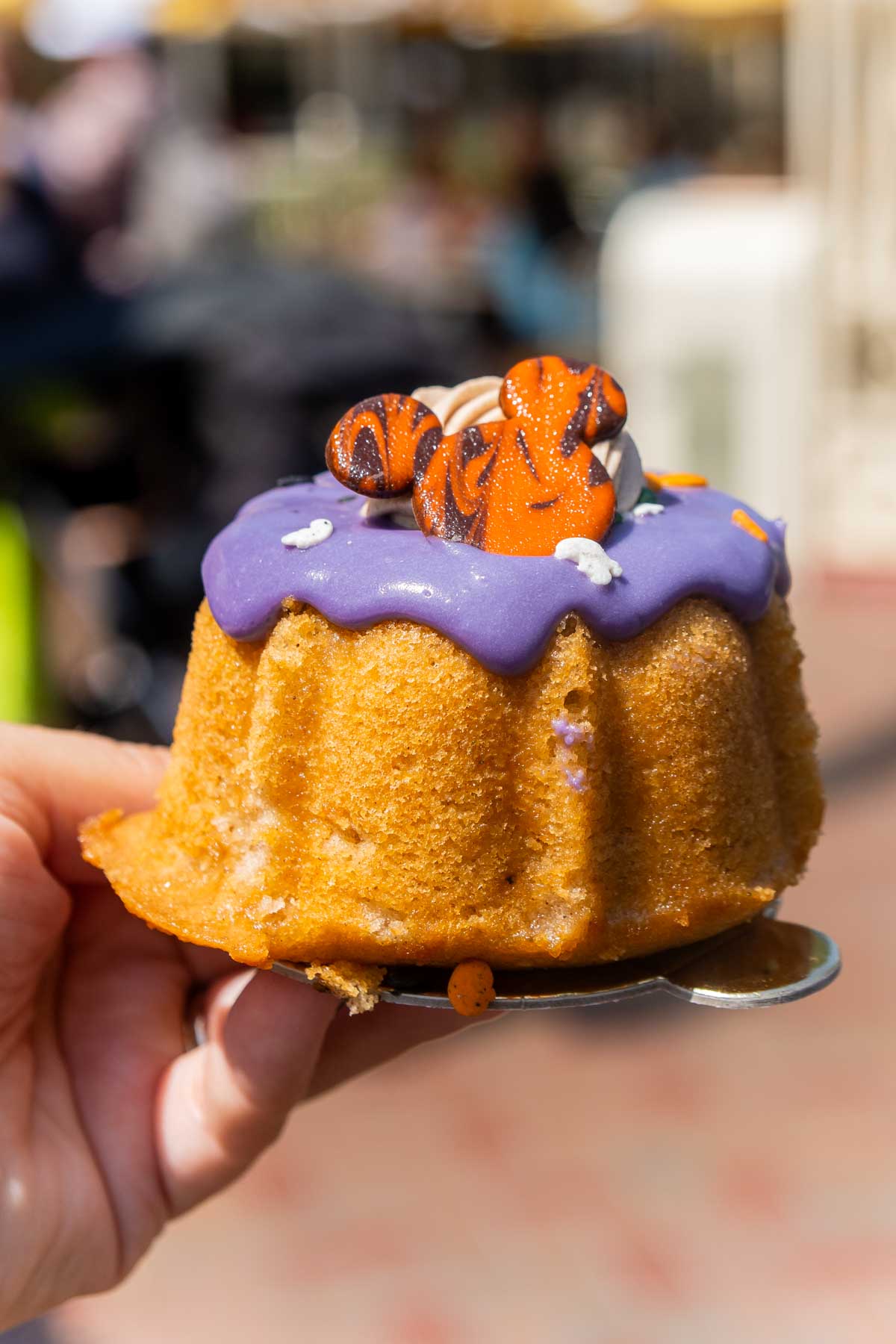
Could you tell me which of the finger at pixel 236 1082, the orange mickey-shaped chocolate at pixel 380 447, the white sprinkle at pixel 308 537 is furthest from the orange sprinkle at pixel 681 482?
the finger at pixel 236 1082

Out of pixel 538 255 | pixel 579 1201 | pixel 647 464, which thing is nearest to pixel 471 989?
pixel 579 1201

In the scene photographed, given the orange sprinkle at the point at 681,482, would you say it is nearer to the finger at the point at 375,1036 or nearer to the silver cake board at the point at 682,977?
the silver cake board at the point at 682,977

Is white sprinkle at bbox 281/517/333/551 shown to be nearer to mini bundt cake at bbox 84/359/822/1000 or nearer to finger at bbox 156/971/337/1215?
mini bundt cake at bbox 84/359/822/1000

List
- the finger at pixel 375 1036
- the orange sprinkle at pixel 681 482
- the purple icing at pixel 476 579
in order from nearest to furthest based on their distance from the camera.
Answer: the purple icing at pixel 476 579 < the orange sprinkle at pixel 681 482 < the finger at pixel 375 1036

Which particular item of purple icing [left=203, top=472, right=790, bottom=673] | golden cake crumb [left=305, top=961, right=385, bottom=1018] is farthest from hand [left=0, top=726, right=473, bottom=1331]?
purple icing [left=203, top=472, right=790, bottom=673]

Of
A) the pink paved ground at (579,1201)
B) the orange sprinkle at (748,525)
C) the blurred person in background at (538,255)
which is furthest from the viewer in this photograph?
the blurred person in background at (538,255)

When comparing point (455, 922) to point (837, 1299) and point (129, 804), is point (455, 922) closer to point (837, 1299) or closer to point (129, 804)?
point (129, 804)

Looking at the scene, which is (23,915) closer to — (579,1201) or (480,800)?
(480,800)
